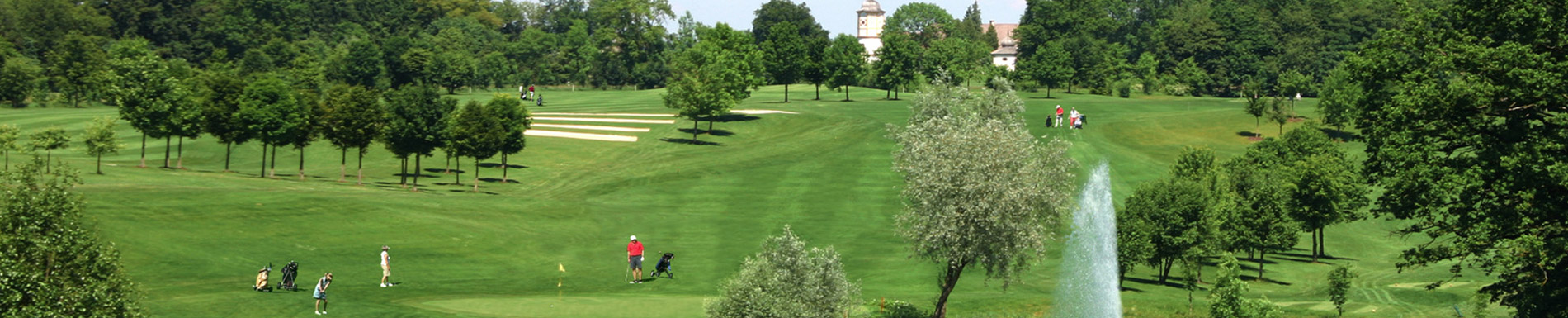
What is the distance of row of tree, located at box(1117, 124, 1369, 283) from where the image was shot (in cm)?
6300

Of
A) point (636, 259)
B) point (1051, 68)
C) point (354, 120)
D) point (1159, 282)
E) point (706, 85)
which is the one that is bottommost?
point (1159, 282)

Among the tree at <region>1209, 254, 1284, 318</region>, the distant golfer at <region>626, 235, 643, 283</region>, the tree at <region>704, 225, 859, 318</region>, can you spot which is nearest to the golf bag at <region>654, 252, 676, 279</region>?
the distant golfer at <region>626, 235, 643, 283</region>

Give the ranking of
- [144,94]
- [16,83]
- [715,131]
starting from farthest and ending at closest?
[16,83]
[715,131]
[144,94]

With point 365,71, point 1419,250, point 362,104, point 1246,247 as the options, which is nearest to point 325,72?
point 365,71

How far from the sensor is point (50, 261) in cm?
2888

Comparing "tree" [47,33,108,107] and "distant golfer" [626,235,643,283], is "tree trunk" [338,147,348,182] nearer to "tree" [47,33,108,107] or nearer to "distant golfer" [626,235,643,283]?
"distant golfer" [626,235,643,283]

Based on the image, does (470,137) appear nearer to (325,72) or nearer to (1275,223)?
(1275,223)

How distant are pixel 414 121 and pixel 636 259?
2961 centimetres

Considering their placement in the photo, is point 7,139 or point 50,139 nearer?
point 7,139

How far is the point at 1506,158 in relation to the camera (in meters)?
32.1

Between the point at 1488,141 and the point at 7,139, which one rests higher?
the point at 1488,141

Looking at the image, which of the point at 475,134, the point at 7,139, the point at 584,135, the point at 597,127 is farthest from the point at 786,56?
A: the point at 7,139

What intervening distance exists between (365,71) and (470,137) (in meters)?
75.5

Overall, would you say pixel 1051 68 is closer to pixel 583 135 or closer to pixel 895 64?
pixel 895 64
